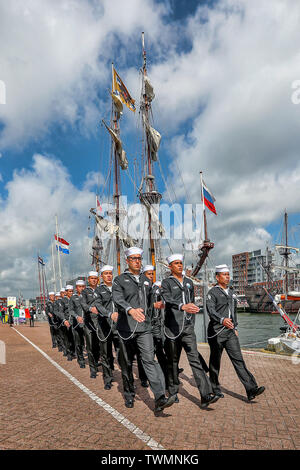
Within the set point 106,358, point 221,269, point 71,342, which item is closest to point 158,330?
point 106,358

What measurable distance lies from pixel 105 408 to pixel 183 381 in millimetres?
2555

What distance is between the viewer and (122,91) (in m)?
39.5

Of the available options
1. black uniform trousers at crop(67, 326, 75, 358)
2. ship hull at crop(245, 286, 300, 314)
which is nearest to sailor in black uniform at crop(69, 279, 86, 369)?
black uniform trousers at crop(67, 326, 75, 358)

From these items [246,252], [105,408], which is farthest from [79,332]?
[246,252]

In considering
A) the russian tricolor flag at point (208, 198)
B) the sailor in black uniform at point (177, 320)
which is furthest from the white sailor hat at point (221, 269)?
the russian tricolor flag at point (208, 198)

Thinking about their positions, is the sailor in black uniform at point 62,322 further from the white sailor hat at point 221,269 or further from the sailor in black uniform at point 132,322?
the white sailor hat at point 221,269

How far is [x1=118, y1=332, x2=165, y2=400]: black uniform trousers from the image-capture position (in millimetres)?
5043

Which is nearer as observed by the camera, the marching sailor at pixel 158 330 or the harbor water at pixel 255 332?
the marching sailor at pixel 158 330

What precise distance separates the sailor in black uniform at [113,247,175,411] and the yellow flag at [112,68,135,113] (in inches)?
1463

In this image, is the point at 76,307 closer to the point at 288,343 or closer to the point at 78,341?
the point at 78,341

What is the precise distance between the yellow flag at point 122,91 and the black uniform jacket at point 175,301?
37257 mm

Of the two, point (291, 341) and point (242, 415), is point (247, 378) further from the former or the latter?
point (291, 341)

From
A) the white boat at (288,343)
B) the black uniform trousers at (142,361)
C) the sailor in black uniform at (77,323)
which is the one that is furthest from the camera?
the white boat at (288,343)

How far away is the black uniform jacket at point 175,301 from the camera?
5.60 m
